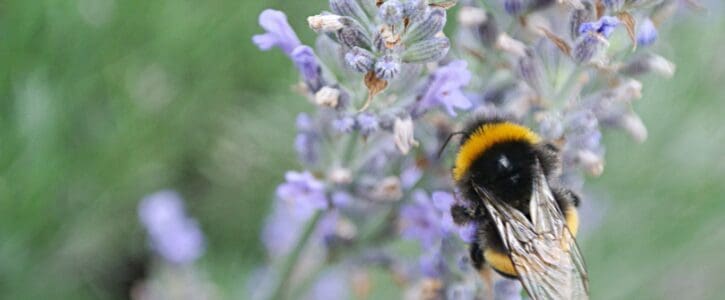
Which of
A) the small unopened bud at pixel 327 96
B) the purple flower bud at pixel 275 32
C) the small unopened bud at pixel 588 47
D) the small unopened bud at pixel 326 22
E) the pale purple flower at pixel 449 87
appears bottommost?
the small unopened bud at pixel 588 47

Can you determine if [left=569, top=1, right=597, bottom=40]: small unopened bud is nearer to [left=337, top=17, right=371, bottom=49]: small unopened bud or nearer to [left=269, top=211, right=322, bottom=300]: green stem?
[left=337, top=17, right=371, bottom=49]: small unopened bud

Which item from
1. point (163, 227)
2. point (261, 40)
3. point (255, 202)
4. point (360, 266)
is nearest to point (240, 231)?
point (255, 202)

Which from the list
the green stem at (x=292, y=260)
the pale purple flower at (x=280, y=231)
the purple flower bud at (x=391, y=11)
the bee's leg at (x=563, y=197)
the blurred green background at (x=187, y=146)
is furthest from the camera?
the pale purple flower at (x=280, y=231)

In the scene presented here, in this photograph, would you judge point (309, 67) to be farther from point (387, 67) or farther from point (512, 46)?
point (512, 46)

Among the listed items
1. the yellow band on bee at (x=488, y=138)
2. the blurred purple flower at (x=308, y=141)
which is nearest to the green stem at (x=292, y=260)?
the blurred purple flower at (x=308, y=141)

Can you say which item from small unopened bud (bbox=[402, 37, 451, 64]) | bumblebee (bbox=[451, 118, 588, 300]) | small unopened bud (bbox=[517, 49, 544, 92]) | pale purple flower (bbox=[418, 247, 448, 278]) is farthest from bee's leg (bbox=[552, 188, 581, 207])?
small unopened bud (bbox=[402, 37, 451, 64])

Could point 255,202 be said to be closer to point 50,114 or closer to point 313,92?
point 50,114

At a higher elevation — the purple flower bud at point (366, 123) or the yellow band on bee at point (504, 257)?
the purple flower bud at point (366, 123)

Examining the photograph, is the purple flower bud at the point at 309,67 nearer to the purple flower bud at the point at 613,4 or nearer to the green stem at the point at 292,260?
the green stem at the point at 292,260

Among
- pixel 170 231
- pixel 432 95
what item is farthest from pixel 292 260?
pixel 170 231
